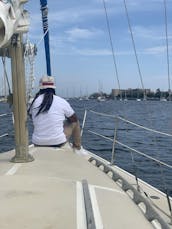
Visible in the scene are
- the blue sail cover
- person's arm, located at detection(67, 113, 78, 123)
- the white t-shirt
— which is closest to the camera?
the white t-shirt

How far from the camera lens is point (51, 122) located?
548cm

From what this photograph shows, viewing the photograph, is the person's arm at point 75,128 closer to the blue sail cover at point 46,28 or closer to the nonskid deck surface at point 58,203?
the nonskid deck surface at point 58,203

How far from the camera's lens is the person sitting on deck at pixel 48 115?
5.50 metres

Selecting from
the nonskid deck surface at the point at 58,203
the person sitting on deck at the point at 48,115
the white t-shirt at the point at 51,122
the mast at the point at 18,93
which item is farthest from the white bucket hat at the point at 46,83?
the nonskid deck surface at the point at 58,203

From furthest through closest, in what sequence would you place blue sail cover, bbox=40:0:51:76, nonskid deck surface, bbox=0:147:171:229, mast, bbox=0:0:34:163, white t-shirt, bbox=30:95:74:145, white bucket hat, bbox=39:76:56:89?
blue sail cover, bbox=40:0:51:76 → white bucket hat, bbox=39:76:56:89 → white t-shirt, bbox=30:95:74:145 → mast, bbox=0:0:34:163 → nonskid deck surface, bbox=0:147:171:229

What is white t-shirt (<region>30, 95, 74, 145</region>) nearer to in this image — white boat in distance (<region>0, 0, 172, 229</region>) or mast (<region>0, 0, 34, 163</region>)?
mast (<region>0, 0, 34, 163</region>)

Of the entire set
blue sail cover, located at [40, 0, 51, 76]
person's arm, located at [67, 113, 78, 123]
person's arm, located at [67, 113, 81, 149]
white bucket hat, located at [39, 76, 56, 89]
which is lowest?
person's arm, located at [67, 113, 81, 149]

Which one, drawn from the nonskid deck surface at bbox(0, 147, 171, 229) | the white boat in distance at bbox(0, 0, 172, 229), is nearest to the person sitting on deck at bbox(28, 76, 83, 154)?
the white boat in distance at bbox(0, 0, 172, 229)

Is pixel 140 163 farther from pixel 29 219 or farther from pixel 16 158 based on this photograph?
pixel 29 219

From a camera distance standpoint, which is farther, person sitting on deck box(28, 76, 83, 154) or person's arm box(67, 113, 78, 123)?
person's arm box(67, 113, 78, 123)

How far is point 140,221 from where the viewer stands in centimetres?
273

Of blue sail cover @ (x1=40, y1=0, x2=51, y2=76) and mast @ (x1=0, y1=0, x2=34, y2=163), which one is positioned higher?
blue sail cover @ (x1=40, y1=0, x2=51, y2=76)

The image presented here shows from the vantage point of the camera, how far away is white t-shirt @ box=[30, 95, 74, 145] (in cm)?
549

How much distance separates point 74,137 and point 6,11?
3.04 m
